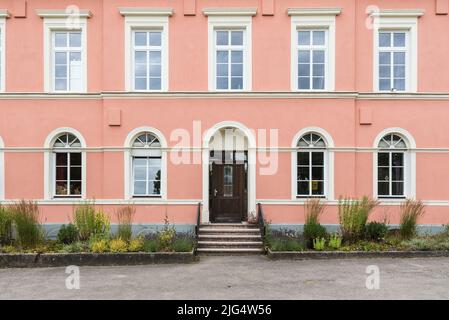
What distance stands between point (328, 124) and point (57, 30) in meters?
9.25

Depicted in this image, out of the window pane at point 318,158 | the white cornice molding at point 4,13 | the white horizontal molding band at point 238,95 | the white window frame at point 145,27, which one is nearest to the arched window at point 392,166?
the white horizontal molding band at point 238,95

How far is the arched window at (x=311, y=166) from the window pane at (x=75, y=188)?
700 centimetres

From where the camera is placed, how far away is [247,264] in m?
11.7

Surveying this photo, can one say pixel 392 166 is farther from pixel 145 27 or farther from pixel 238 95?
pixel 145 27

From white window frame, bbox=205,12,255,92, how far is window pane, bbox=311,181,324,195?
3.66 meters

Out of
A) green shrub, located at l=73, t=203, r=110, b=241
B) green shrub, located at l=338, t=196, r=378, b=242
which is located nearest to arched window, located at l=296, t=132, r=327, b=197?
A: green shrub, located at l=338, t=196, r=378, b=242

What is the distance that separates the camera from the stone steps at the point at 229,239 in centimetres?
1327

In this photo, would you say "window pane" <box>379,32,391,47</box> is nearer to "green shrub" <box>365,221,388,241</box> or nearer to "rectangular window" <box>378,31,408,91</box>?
"rectangular window" <box>378,31,408,91</box>

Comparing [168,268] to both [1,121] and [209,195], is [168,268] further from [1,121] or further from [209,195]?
[1,121]

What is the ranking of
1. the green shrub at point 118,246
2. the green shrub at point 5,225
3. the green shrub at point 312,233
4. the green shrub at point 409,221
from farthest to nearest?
→ the green shrub at point 409,221 → the green shrub at point 312,233 → the green shrub at point 5,225 → the green shrub at point 118,246

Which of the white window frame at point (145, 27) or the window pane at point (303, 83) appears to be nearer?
the white window frame at point (145, 27)

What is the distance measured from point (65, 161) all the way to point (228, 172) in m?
5.28

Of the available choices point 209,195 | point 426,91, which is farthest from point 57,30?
point 426,91

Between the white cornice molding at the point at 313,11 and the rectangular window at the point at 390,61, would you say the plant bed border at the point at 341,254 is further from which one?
the white cornice molding at the point at 313,11
